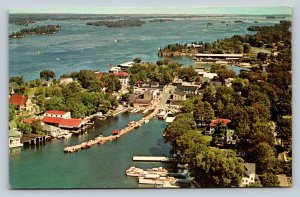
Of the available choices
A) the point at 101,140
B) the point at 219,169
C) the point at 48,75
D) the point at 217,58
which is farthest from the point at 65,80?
the point at 219,169

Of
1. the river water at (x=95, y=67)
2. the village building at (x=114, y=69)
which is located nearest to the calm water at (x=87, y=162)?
the river water at (x=95, y=67)

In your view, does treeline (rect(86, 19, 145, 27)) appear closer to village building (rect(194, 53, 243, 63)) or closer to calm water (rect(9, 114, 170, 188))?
village building (rect(194, 53, 243, 63))

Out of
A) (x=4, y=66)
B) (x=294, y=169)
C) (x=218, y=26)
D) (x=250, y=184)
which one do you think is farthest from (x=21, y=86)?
(x=294, y=169)

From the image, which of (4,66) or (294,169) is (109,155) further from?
(294,169)

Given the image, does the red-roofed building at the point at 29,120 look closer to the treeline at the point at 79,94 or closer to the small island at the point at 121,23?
→ the treeline at the point at 79,94

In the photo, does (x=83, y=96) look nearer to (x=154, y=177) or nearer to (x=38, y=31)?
(x=38, y=31)
